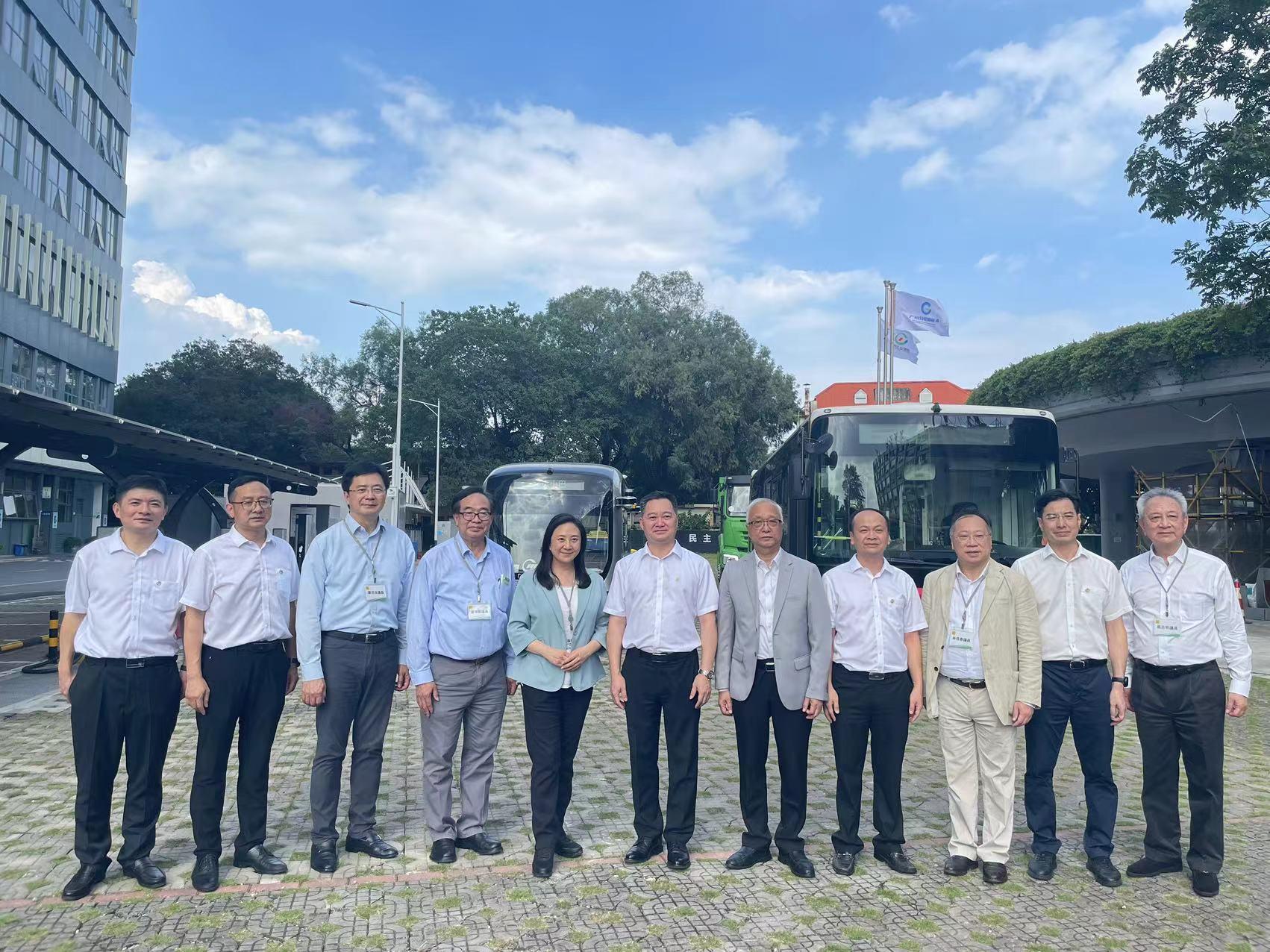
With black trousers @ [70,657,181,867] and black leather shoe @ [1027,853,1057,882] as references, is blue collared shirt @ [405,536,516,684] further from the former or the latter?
black leather shoe @ [1027,853,1057,882]

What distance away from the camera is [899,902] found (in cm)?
436

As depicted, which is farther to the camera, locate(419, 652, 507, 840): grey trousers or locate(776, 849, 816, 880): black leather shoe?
locate(419, 652, 507, 840): grey trousers

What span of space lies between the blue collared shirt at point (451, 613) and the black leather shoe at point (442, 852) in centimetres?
84

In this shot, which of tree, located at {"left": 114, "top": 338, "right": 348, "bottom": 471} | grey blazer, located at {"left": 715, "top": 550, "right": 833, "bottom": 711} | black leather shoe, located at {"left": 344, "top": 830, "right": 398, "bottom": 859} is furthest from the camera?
tree, located at {"left": 114, "top": 338, "right": 348, "bottom": 471}

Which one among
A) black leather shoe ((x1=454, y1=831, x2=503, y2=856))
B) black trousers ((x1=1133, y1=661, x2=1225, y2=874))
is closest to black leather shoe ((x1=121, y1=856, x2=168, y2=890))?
black leather shoe ((x1=454, y1=831, x2=503, y2=856))

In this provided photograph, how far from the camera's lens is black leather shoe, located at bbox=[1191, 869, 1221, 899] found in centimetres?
446

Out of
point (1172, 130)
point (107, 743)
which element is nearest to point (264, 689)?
point (107, 743)

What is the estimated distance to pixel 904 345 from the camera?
96.6ft

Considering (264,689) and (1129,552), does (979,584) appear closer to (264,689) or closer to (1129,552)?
(264,689)

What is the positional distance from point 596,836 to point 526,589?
1.52m

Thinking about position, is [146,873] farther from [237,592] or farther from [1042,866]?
[1042,866]

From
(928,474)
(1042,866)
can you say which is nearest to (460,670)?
(1042,866)

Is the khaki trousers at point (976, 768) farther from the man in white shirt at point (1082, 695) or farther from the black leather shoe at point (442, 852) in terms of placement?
the black leather shoe at point (442, 852)

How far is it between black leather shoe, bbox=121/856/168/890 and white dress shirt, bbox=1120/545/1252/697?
496 cm
